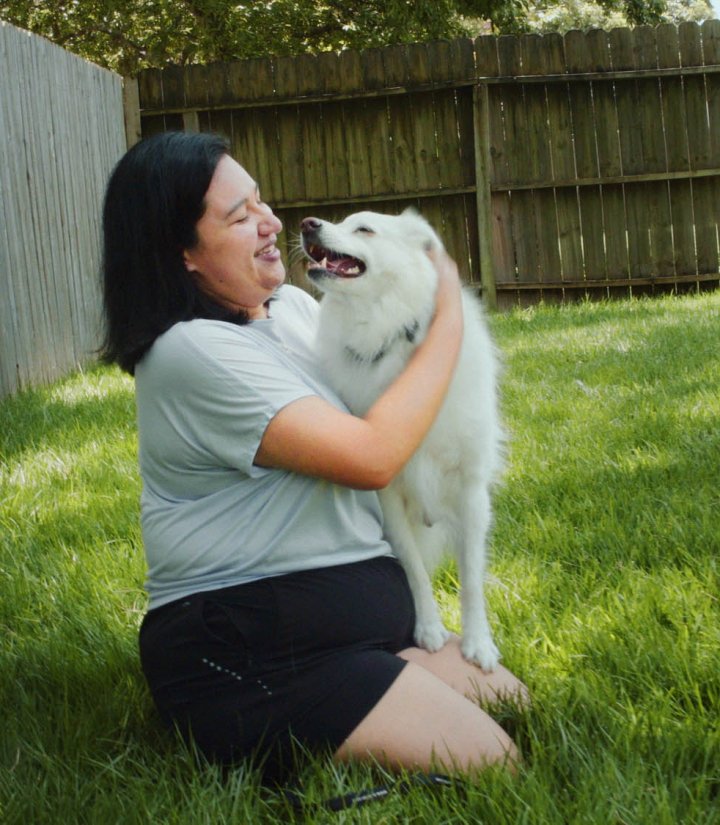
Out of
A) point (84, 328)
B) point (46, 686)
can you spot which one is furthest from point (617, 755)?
point (84, 328)

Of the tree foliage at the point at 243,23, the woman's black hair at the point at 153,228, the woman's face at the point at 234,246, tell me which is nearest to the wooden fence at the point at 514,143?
the tree foliage at the point at 243,23

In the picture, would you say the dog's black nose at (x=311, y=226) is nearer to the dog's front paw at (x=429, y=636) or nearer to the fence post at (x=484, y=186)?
the dog's front paw at (x=429, y=636)

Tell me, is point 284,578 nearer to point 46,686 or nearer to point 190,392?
point 190,392

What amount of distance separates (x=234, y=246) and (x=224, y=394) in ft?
1.28

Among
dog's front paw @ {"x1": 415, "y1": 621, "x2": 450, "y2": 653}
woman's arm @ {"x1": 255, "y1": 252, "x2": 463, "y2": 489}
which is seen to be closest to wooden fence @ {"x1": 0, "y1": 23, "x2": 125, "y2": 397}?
dog's front paw @ {"x1": 415, "y1": 621, "x2": 450, "y2": 653}

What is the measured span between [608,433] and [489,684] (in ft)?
7.09

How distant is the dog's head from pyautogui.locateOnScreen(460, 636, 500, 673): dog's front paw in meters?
→ 0.85

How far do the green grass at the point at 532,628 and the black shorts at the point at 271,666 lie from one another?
0.24 feet

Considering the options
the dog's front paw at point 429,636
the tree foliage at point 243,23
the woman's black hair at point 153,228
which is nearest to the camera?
the woman's black hair at point 153,228

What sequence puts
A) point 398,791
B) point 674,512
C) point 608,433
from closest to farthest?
point 398,791
point 674,512
point 608,433

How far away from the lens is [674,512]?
3.11 metres

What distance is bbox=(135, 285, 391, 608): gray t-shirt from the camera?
6.27ft

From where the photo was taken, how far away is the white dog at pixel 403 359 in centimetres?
238

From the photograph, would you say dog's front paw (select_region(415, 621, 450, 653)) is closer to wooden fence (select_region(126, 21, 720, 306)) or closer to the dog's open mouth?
the dog's open mouth
